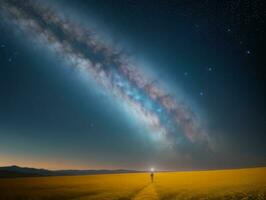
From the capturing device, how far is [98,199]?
27516 millimetres

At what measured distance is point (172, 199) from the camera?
24891 millimetres

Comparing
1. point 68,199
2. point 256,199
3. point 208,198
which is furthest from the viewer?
Result: point 68,199

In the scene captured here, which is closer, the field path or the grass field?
the field path

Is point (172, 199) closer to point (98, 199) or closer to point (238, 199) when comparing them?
point (238, 199)

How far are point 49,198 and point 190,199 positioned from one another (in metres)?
14.6

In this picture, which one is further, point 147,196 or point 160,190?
point 160,190

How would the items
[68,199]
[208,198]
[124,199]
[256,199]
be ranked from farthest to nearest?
[68,199], [124,199], [208,198], [256,199]

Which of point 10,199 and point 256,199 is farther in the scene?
point 10,199

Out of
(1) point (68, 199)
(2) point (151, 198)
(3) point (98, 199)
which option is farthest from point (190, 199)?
(1) point (68, 199)

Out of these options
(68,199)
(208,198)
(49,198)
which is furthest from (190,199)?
(49,198)

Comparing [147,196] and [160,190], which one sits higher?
[160,190]

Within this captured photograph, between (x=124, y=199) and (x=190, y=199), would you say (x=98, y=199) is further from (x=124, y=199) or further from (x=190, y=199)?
(x=190, y=199)

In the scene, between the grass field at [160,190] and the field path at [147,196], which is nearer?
the field path at [147,196]

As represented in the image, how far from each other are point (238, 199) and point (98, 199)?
12178mm
